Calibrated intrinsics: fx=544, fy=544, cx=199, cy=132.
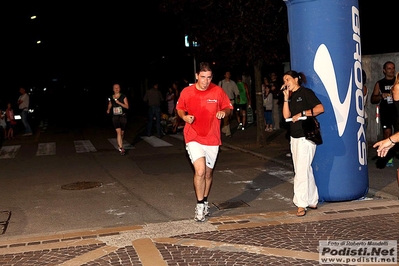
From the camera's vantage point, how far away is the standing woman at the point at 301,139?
716 cm

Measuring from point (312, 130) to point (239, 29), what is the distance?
23.1 feet

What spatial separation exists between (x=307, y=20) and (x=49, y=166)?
7.49 meters

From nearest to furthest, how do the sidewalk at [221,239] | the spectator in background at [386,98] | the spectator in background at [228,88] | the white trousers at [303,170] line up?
the sidewalk at [221,239]
the white trousers at [303,170]
the spectator in background at [386,98]
the spectator in background at [228,88]

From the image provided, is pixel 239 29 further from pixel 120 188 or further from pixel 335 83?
pixel 335 83

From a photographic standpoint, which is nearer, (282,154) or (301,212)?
(301,212)

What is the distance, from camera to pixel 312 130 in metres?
7.10

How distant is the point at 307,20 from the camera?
7680 millimetres

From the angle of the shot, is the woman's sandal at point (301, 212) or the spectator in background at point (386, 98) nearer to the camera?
the woman's sandal at point (301, 212)

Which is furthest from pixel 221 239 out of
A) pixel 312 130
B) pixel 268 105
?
pixel 268 105

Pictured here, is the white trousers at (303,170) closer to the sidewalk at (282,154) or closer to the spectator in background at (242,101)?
the sidewalk at (282,154)

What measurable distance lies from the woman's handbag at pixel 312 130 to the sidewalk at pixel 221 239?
100cm

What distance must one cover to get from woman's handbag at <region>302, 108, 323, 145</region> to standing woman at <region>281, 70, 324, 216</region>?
6cm

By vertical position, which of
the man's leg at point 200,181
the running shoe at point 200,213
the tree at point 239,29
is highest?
the tree at point 239,29

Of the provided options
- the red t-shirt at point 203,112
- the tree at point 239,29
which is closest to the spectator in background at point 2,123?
the tree at point 239,29
